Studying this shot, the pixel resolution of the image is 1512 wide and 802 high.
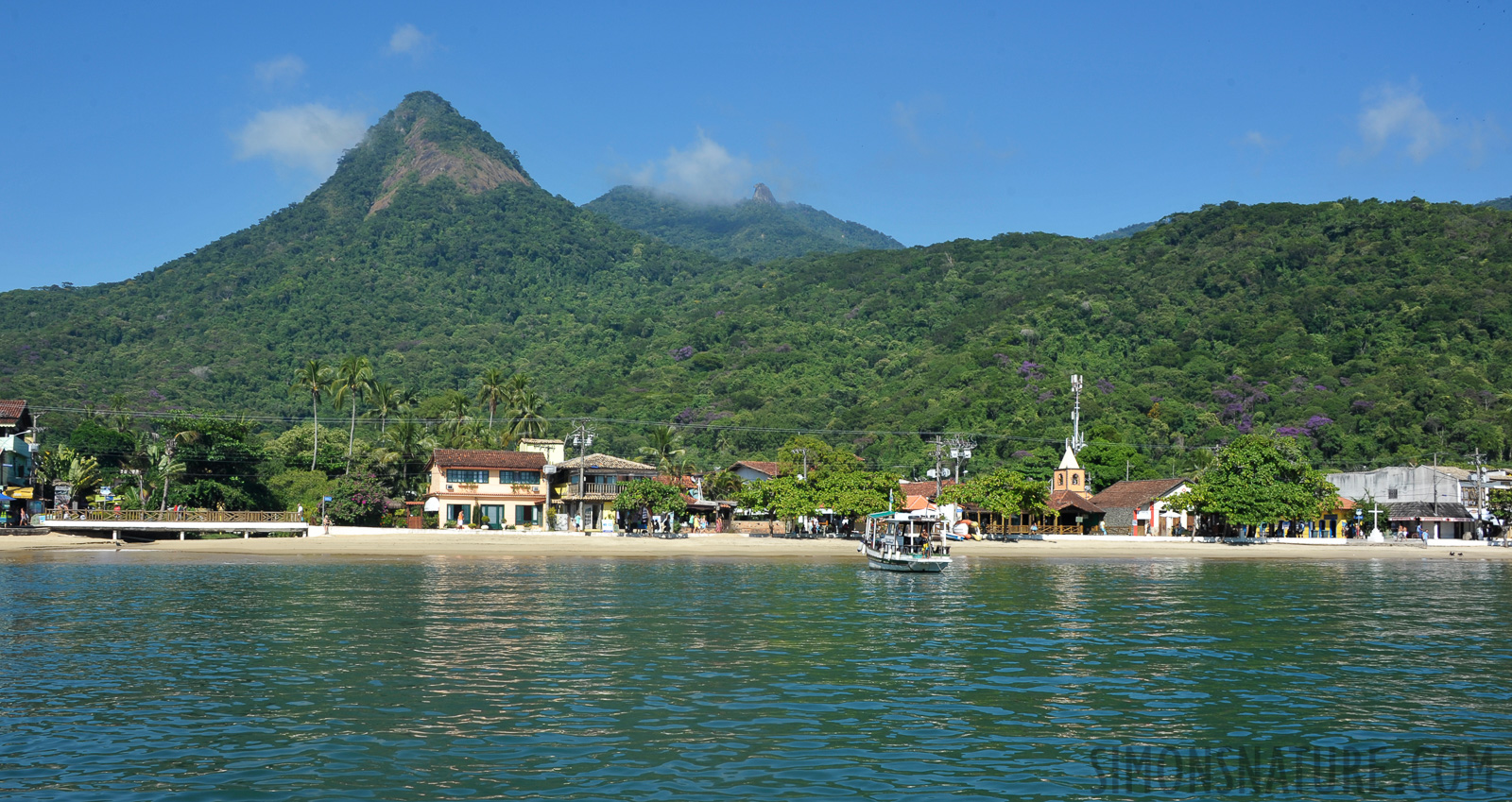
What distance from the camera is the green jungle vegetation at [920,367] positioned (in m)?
109

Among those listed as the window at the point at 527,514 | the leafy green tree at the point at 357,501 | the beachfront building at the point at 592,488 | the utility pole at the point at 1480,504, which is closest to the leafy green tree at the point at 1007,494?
the beachfront building at the point at 592,488

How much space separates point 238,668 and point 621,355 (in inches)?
6155

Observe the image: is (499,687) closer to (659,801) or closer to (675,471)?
(659,801)

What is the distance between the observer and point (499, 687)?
2252 centimetres

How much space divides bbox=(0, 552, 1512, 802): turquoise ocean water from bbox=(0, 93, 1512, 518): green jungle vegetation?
56085 mm

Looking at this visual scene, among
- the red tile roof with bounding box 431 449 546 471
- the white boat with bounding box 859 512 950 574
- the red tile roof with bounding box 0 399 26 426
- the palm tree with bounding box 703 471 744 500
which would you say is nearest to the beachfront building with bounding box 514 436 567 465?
the red tile roof with bounding box 431 449 546 471

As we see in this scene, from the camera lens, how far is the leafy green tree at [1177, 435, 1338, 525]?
8325cm

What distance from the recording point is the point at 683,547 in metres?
73.5

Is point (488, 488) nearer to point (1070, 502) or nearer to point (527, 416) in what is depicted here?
point (527, 416)

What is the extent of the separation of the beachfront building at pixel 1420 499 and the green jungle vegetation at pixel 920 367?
5743 millimetres

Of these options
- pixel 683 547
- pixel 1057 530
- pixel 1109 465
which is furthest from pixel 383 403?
pixel 1109 465

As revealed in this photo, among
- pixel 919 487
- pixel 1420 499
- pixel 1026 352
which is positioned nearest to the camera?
pixel 919 487

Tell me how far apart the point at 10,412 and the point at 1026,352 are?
113 m

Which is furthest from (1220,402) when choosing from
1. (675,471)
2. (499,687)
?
(499,687)
